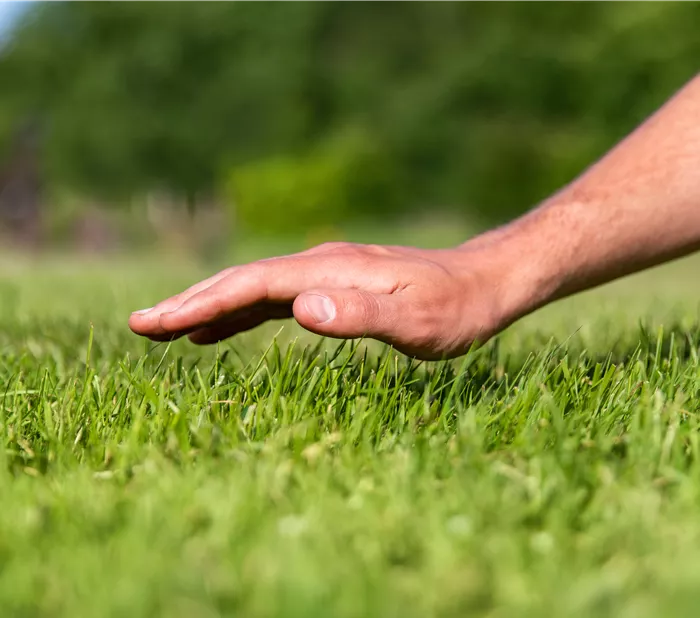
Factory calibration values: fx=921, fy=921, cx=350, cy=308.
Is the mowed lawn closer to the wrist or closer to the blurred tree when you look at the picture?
the wrist

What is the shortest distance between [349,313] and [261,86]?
127 ft

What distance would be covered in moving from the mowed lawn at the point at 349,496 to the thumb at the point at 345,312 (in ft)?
0.44

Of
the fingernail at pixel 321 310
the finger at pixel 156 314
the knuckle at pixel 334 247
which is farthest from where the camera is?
the knuckle at pixel 334 247

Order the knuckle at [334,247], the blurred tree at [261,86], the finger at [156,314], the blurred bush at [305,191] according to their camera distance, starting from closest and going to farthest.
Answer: the finger at [156,314] < the knuckle at [334,247] < the blurred bush at [305,191] < the blurred tree at [261,86]

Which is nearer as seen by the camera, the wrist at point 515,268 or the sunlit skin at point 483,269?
the sunlit skin at point 483,269

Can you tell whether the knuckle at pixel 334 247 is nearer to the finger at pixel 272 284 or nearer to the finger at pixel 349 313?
the finger at pixel 272 284

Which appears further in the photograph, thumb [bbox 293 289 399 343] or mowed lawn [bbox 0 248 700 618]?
thumb [bbox 293 289 399 343]

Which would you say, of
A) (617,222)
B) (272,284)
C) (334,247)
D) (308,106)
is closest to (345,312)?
(272,284)

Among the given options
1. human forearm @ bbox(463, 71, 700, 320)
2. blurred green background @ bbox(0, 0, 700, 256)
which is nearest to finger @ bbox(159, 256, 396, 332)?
human forearm @ bbox(463, 71, 700, 320)

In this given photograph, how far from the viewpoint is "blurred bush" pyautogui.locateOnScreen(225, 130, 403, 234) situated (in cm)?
2855

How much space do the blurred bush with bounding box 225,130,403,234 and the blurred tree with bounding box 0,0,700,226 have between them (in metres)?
3.87

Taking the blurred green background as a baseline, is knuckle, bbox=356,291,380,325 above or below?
below

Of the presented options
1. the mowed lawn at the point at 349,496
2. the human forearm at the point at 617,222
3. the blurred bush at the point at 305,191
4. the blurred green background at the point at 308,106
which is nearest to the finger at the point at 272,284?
Result: the mowed lawn at the point at 349,496

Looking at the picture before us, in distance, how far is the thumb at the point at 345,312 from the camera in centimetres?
193
